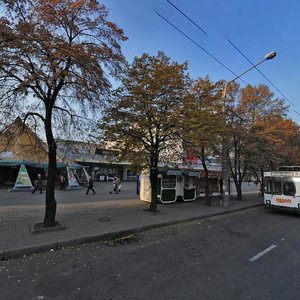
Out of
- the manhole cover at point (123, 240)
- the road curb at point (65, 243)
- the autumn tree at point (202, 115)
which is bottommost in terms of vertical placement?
the manhole cover at point (123, 240)

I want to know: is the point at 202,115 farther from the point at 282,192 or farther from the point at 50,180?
the point at 282,192

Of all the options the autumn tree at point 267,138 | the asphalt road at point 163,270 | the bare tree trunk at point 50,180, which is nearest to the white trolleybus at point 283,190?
→ the autumn tree at point 267,138

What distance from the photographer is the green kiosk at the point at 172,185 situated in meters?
16.4

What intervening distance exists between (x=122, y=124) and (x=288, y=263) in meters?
8.20

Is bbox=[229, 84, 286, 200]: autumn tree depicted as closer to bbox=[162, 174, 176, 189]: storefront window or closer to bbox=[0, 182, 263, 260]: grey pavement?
bbox=[162, 174, 176, 189]: storefront window

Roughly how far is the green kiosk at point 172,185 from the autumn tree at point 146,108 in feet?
12.7

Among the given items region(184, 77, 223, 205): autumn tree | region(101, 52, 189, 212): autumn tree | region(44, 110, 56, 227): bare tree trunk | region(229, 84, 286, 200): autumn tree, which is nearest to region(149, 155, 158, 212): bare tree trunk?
region(101, 52, 189, 212): autumn tree

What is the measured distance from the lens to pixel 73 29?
28.4ft

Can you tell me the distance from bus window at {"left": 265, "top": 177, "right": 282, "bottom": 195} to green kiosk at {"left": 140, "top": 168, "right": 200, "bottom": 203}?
4771 millimetres

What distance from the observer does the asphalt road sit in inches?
183

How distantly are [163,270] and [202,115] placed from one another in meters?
7.91

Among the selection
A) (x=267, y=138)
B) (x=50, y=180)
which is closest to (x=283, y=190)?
(x=267, y=138)

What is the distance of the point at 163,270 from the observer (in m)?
5.74

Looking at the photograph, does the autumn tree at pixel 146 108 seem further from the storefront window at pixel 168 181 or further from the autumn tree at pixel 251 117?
the autumn tree at pixel 251 117
